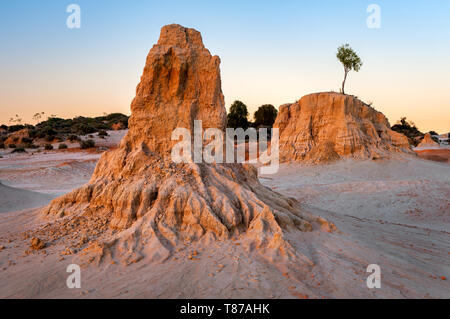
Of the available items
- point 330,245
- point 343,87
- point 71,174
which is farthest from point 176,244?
point 343,87

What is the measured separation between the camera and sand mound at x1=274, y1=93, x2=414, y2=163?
18.3 m

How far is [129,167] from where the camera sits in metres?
5.12

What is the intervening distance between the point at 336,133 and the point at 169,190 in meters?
16.8

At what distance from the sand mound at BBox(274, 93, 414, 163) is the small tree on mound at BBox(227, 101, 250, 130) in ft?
80.4

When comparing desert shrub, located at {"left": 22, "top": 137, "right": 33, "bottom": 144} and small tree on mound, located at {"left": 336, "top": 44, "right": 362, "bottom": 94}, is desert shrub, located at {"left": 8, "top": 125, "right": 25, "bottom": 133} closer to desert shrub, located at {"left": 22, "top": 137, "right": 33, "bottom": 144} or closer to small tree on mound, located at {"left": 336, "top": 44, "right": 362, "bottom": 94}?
desert shrub, located at {"left": 22, "top": 137, "right": 33, "bottom": 144}

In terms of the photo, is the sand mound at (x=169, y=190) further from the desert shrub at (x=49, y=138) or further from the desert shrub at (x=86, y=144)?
the desert shrub at (x=49, y=138)

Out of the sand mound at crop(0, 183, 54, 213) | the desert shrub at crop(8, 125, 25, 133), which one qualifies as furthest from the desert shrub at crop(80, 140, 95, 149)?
the sand mound at crop(0, 183, 54, 213)

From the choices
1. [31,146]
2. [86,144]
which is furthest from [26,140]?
[86,144]

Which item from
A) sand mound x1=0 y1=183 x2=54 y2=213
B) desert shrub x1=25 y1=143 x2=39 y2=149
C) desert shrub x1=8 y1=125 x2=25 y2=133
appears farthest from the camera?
desert shrub x1=8 y1=125 x2=25 y2=133

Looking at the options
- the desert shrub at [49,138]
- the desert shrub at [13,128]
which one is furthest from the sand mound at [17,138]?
the desert shrub at [13,128]

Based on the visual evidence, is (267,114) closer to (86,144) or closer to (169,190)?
(86,144)

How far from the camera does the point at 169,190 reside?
14.9ft

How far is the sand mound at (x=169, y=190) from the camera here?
4.07m
